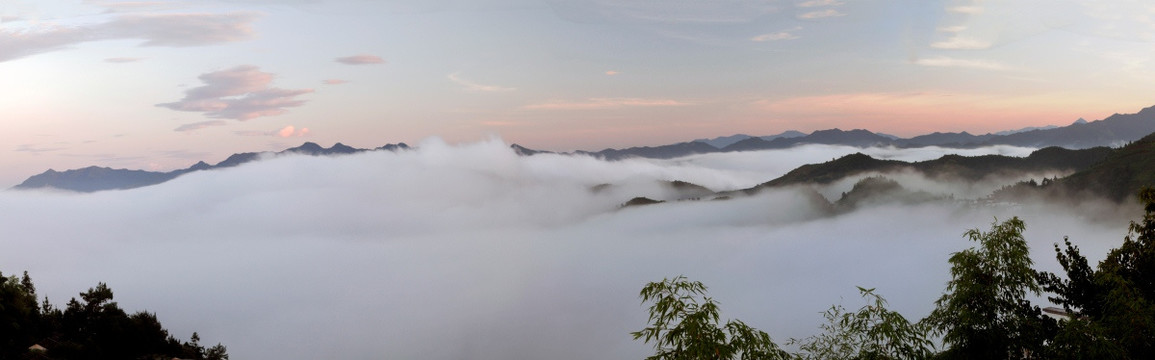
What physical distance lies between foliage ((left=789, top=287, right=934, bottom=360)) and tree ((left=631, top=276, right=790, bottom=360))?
3449 millimetres

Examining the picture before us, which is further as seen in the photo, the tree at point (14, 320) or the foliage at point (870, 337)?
the tree at point (14, 320)

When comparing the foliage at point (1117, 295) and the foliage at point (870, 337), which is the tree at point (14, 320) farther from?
the foliage at point (1117, 295)

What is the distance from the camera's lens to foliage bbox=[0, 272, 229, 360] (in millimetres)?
38188

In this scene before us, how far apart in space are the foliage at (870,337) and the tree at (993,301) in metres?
1.37

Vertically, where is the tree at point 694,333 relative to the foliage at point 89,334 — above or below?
above

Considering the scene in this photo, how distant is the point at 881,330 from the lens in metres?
13.0

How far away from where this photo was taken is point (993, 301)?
15.4 meters

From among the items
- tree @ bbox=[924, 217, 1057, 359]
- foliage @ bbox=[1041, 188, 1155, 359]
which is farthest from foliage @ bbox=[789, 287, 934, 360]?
foliage @ bbox=[1041, 188, 1155, 359]

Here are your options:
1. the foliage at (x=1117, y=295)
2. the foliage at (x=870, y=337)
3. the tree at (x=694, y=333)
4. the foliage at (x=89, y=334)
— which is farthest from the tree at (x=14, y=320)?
the foliage at (x=1117, y=295)

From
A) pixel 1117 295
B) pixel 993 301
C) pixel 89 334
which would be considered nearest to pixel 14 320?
pixel 89 334

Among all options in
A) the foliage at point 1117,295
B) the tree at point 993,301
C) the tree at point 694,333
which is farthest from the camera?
the tree at point 993,301

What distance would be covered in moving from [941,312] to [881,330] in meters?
4.24

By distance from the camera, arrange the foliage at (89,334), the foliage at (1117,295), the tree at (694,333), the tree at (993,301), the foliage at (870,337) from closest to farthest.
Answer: the tree at (694,333)
the foliage at (870,337)
the foliage at (1117,295)
the tree at (993,301)
the foliage at (89,334)

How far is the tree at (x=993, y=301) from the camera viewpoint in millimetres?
15297
